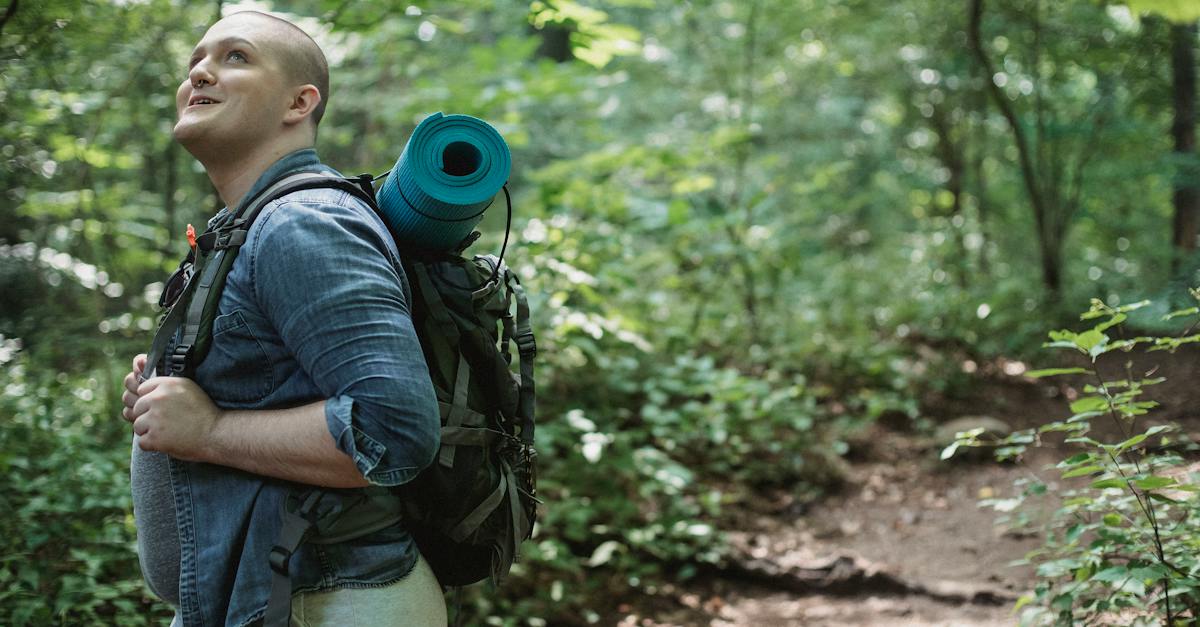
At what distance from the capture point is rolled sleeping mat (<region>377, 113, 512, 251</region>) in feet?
5.32

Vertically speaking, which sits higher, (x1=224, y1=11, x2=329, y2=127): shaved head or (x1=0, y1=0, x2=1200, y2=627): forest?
(x1=224, y1=11, x2=329, y2=127): shaved head

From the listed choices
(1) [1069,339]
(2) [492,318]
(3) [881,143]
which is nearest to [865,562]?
(1) [1069,339]

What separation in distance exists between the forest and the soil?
0.09 ft

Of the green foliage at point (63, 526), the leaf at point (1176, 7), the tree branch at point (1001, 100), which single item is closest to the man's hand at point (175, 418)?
the green foliage at point (63, 526)

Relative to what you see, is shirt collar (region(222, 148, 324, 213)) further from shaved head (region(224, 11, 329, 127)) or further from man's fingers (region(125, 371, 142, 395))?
man's fingers (region(125, 371, 142, 395))

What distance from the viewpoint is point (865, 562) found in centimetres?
510

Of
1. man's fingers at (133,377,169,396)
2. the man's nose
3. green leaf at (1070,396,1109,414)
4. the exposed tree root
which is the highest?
the man's nose

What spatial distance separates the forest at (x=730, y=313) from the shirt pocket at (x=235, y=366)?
199 cm

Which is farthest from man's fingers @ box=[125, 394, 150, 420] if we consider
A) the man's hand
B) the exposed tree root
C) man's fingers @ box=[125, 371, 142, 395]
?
the exposed tree root

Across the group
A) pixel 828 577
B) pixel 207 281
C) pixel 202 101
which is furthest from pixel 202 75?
pixel 828 577

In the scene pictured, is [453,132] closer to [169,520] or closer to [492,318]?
[492,318]

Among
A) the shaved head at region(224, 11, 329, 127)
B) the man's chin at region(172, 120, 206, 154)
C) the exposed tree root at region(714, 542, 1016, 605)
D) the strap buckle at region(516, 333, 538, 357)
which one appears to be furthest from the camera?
the exposed tree root at region(714, 542, 1016, 605)

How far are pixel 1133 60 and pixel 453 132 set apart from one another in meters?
7.92

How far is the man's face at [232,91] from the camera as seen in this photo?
5.68 ft
